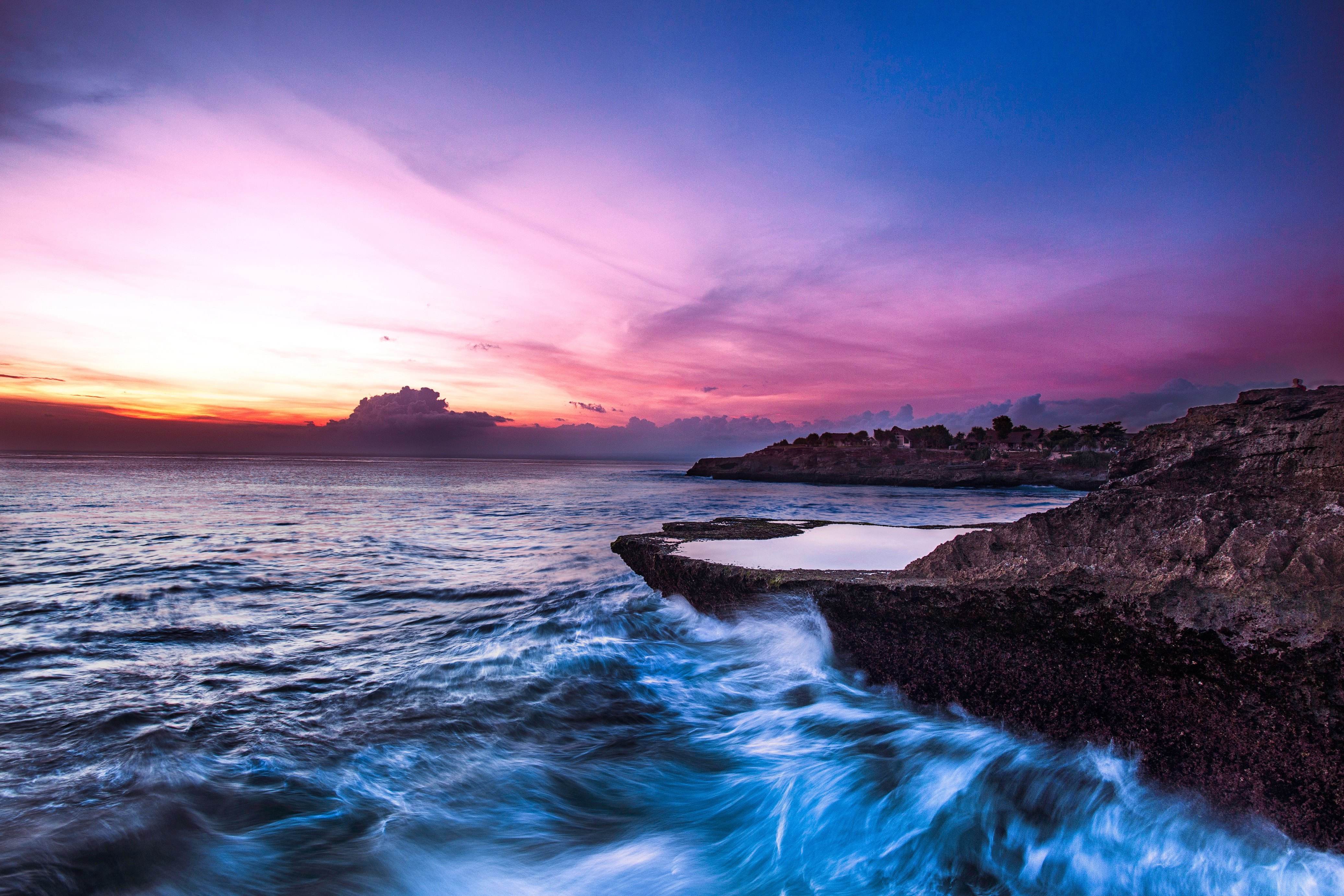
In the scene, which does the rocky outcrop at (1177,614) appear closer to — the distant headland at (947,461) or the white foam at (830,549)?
the white foam at (830,549)

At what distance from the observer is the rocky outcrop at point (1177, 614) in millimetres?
2688

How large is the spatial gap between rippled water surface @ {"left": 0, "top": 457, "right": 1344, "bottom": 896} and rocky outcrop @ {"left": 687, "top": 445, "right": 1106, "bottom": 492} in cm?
4660

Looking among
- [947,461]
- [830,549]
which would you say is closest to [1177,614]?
[830,549]

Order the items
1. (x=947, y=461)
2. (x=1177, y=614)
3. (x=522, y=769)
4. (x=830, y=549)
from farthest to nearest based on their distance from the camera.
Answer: (x=947, y=461)
(x=830, y=549)
(x=522, y=769)
(x=1177, y=614)

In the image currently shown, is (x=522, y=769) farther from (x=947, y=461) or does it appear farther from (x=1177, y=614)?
(x=947, y=461)

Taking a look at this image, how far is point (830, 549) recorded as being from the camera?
7.50 metres

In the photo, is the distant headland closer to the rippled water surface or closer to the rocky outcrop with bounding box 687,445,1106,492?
the rocky outcrop with bounding box 687,445,1106,492

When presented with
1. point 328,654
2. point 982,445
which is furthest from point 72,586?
A: point 982,445

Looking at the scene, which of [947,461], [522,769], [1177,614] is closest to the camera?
[1177,614]

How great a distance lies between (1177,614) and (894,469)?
212ft

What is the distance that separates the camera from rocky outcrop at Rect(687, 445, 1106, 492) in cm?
5403

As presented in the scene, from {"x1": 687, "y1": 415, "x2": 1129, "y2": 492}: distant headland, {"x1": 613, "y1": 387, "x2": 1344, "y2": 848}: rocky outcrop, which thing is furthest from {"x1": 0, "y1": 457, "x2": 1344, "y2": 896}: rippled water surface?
{"x1": 687, "y1": 415, "x2": 1129, "y2": 492}: distant headland

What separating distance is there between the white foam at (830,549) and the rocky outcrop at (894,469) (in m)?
42.1

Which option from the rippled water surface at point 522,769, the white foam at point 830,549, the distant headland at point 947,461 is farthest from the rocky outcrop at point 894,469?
the rippled water surface at point 522,769
